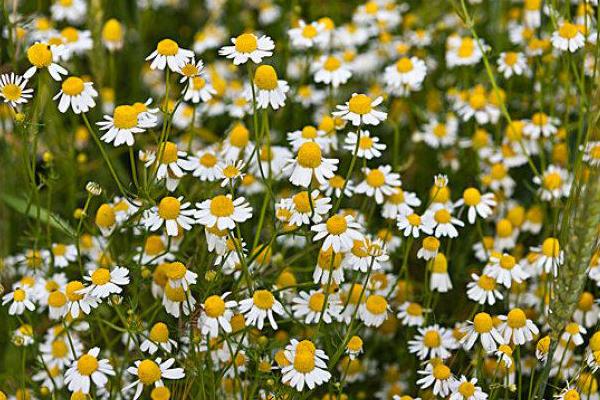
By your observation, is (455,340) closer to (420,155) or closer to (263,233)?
(263,233)

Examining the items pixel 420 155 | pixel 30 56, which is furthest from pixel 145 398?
pixel 420 155

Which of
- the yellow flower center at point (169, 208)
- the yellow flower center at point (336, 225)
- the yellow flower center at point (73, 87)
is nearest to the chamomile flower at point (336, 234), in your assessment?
the yellow flower center at point (336, 225)

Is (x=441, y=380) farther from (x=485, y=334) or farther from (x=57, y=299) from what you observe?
(x=57, y=299)

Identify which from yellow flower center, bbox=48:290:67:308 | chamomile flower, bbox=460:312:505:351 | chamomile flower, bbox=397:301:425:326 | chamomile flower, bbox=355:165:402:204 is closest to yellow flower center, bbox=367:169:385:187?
chamomile flower, bbox=355:165:402:204

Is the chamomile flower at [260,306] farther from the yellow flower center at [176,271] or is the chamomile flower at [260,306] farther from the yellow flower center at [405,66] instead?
the yellow flower center at [405,66]

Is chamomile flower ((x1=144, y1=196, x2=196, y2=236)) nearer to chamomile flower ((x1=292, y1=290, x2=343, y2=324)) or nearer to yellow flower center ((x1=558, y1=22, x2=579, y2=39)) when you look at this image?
chamomile flower ((x1=292, y1=290, x2=343, y2=324))
